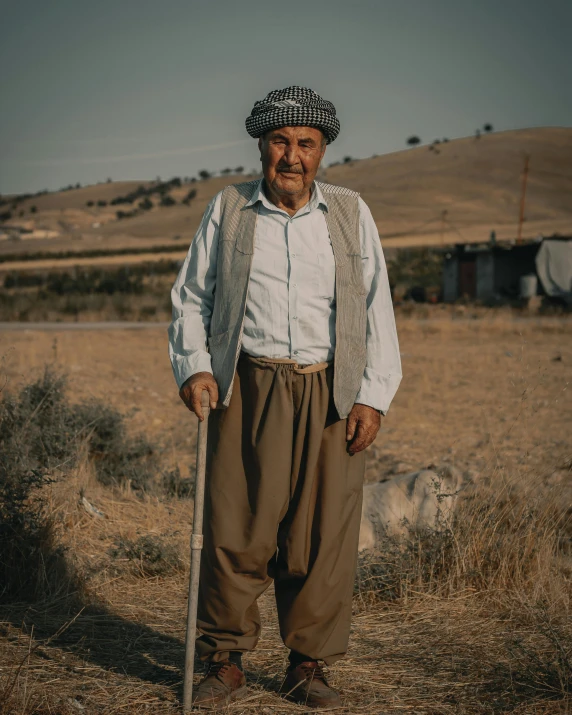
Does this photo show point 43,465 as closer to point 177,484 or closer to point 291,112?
point 177,484

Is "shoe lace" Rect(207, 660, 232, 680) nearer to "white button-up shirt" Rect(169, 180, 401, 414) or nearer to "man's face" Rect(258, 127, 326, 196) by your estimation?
"white button-up shirt" Rect(169, 180, 401, 414)

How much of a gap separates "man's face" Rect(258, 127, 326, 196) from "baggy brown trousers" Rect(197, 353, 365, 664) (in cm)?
62

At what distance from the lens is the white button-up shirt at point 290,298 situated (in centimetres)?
289

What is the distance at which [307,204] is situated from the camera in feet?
9.78

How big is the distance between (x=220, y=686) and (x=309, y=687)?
31 cm

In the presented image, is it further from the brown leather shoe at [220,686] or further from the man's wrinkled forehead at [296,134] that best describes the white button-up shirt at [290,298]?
the brown leather shoe at [220,686]

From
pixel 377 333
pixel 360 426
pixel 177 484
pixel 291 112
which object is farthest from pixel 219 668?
pixel 177 484

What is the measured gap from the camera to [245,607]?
291 cm

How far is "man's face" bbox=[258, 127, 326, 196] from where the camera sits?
2865 millimetres

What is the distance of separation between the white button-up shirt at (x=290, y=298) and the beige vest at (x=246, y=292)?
0.11 feet

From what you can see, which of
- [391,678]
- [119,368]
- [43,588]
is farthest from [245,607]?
[119,368]

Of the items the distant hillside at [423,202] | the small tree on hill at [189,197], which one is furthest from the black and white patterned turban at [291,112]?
the small tree on hill at [189,197]

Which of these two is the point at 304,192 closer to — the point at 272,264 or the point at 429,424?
the point at 272,264

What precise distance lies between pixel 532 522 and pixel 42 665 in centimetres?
229
